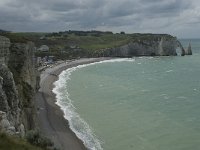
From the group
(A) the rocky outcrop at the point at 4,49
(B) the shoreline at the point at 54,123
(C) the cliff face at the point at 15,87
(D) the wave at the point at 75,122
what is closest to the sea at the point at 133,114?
(D) the wave at the point at 75,122

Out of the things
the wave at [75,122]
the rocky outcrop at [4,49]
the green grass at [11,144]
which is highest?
the rocky outcrop at [4,49]

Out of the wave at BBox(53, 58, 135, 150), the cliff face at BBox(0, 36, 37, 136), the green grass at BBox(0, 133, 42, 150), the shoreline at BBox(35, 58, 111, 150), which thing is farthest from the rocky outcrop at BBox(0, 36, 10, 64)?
the green grass at BBox(0, 133, 42, 150)

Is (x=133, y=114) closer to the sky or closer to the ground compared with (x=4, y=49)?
closer to the ground

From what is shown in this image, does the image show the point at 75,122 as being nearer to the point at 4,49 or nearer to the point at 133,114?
the point at 133,114

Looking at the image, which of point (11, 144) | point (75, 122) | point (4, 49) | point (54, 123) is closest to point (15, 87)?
point (4, 49)

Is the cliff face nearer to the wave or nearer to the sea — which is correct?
the wave

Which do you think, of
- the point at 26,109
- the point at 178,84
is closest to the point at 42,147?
the point at 26,109

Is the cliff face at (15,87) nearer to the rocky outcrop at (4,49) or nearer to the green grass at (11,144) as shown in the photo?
the rocky outcrop at (4,49)

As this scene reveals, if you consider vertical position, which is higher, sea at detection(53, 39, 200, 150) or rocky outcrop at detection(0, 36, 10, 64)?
rocky outcrop at detection(0, 36, 10, 64)

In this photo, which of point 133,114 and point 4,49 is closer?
point 4,49
